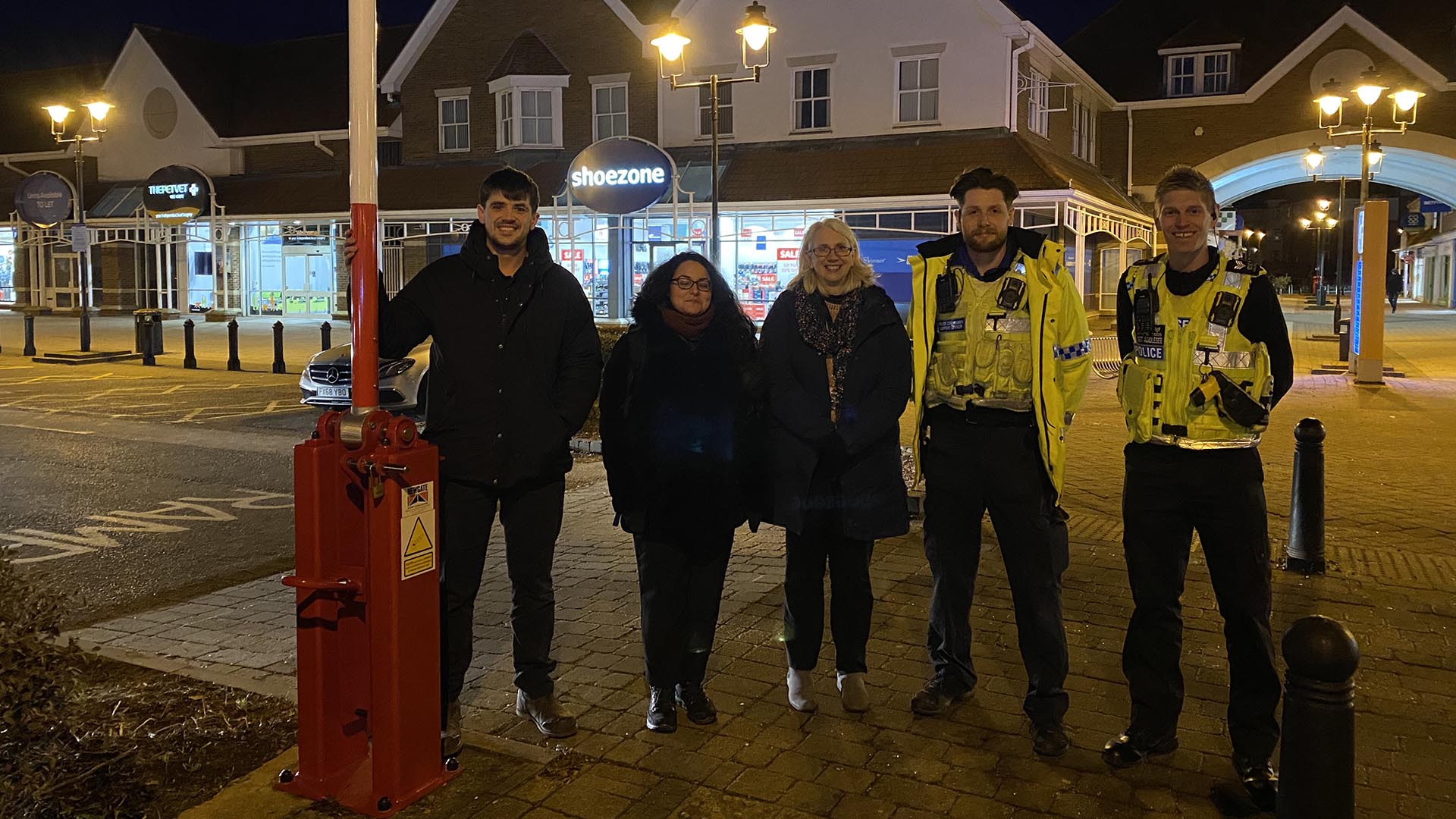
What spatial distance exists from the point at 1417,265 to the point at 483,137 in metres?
59.4

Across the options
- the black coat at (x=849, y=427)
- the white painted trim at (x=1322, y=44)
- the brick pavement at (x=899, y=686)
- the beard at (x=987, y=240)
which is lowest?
the brick pavement at (x=899, y=686)

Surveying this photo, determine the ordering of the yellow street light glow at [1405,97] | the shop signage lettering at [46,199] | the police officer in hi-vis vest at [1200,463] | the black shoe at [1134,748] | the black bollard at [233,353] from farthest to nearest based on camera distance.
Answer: the shop signage lettering at [46,199] → the black bollard at [233,353] → the yellow street light glow at [1405,97] → the black shoe at [1134,748] → the police officer in hi-vis vest at [1200,463]

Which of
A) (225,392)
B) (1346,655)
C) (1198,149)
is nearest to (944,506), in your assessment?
(1346,655)

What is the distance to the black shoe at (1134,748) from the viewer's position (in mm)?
4148

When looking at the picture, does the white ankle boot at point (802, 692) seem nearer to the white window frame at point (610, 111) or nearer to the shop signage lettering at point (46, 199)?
the white window frame at point (610, 111)

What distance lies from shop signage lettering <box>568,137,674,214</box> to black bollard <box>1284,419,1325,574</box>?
1264cm

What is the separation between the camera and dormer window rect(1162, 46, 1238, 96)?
113 feet

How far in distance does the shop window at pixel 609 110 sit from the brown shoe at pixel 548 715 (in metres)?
27.5

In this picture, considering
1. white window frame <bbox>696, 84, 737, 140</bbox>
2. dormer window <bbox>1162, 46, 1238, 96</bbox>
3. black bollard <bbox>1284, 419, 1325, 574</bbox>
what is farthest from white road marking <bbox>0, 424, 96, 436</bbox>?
dormer window <bbox>1162, 46, 1238, 96</bbox>

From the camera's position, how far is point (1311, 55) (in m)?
32.8

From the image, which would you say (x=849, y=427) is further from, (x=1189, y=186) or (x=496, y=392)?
(x=1189, y=186)

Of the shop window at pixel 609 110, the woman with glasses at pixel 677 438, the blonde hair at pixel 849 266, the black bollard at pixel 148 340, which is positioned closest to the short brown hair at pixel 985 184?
the blonde hair at pixel 849 266

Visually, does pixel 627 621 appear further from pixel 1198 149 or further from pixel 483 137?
pixel 1198 149

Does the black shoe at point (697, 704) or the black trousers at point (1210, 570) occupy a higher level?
the black trousers at point (1210, 570)
